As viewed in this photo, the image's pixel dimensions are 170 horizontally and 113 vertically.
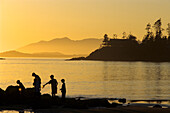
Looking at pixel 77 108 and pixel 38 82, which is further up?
pixel 38 82

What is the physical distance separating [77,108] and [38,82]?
3.96 m

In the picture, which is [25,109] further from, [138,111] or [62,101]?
[138,111]

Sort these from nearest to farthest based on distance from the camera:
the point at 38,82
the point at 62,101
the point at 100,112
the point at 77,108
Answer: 1. the point at 100,112
2. the point at 77,108
3. the point at 38,82
4. the point at 62,101

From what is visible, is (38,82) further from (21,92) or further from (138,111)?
(138,111)

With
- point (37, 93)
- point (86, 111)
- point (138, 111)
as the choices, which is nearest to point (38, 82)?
point (37, 93)

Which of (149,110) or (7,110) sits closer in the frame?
(149,110)

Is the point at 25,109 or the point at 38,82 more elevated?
the point at 38,82

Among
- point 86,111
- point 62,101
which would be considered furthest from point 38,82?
point 86,111

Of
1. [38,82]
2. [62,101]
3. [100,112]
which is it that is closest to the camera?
[100,112]

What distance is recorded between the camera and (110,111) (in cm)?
2128

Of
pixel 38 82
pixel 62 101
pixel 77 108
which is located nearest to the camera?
pixel 77 108

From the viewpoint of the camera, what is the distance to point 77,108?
2392cm

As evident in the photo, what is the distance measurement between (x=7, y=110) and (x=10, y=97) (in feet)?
13.4

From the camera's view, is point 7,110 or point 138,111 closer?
point 138,111
